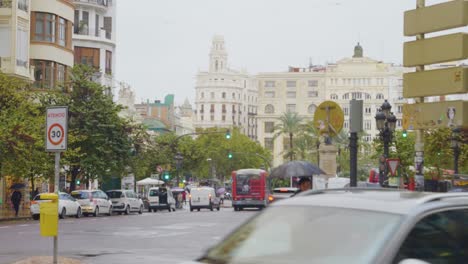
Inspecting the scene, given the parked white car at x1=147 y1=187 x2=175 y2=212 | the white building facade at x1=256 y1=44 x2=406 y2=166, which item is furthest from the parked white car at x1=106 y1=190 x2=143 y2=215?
the white building facade at x1=256 y1=44 x2=406 y2=166

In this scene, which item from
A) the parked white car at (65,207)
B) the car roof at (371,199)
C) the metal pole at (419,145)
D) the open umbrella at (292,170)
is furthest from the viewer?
the parked white car at (65,207)

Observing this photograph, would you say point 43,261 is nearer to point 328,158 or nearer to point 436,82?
point 436,82

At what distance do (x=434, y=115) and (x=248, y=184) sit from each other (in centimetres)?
1953

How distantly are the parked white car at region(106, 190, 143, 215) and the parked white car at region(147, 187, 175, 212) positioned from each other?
6.78 m

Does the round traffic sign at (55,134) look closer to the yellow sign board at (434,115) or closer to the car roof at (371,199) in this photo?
the car roof at (371,199)

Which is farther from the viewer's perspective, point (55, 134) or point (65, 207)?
Answer: point (65, 207)

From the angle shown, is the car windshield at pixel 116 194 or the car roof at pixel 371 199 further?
the car windshield at pixel 116 194

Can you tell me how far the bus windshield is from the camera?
213ft

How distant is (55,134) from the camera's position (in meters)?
18.2

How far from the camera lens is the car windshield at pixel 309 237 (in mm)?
6289

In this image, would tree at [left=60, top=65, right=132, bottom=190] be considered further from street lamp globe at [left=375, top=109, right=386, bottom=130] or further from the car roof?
the car roof

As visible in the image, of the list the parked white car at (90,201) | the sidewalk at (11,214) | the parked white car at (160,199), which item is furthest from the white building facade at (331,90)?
the parked white car at (90,201)

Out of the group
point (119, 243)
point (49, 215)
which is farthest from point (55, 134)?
point (119, 243)

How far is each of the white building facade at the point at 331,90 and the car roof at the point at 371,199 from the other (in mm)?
169818
